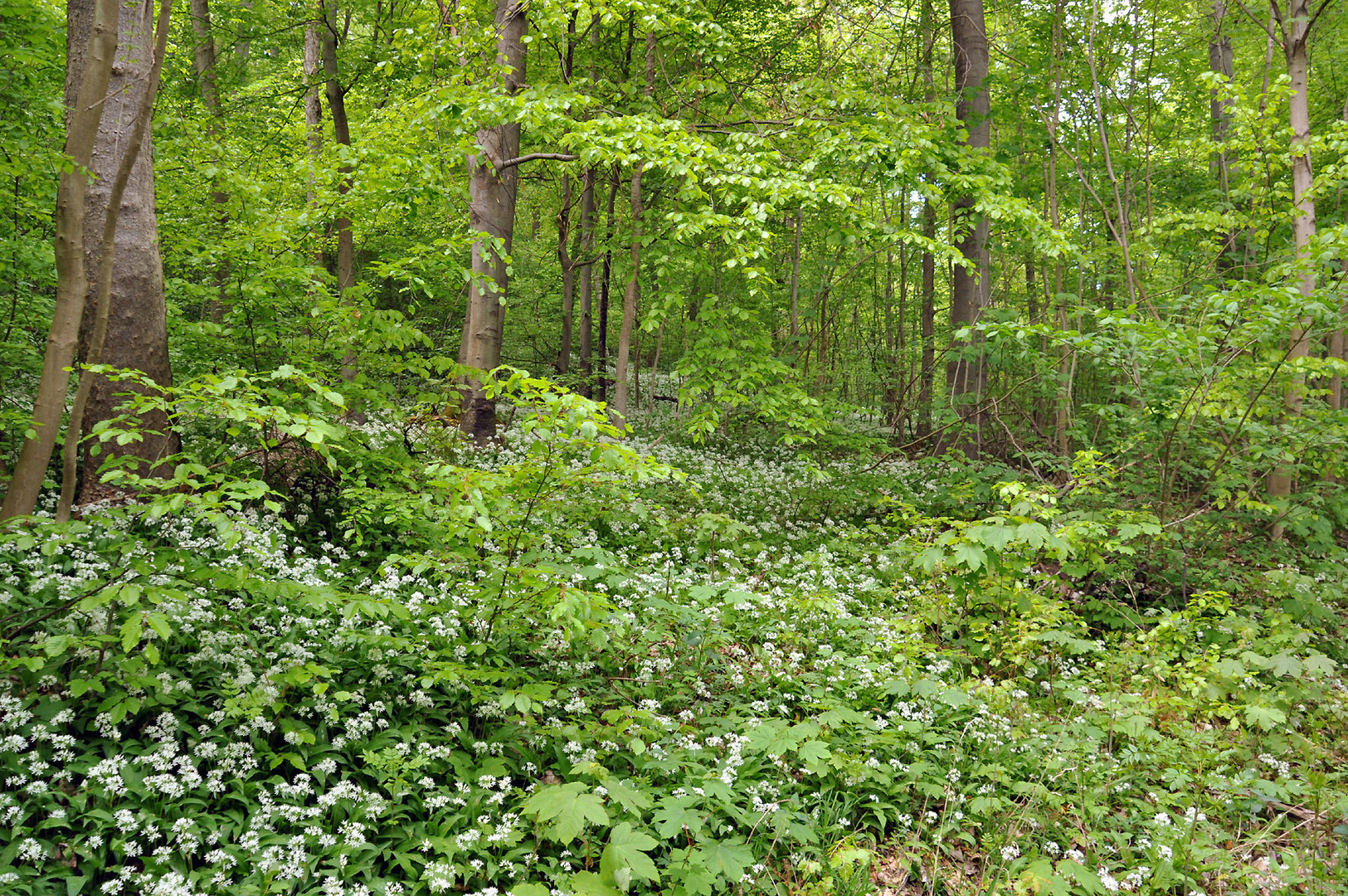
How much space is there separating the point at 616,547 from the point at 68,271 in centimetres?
443

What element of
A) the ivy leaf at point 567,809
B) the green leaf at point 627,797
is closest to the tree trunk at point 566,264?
the green leaf at point 627,797

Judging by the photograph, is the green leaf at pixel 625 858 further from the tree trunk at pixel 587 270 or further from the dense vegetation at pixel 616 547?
the tree trunk at pixel 587 270

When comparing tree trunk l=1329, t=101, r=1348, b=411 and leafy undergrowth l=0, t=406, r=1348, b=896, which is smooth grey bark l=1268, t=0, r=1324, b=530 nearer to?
tree trunk l=1329, t=101, r=1348, b=411

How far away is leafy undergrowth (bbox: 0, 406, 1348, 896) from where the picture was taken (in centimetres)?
291

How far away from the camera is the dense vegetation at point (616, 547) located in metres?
3.13

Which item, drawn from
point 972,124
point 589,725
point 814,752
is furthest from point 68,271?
point 972,124

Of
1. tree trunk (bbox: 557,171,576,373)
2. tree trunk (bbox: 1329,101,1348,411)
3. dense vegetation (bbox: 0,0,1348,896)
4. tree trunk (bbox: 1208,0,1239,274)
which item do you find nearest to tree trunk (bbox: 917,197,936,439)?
dense vegetation (bbox: 0,0,1348,896)

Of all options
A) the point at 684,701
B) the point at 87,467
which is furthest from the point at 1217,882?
the point at 87,467

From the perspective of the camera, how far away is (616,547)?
667 centimetres

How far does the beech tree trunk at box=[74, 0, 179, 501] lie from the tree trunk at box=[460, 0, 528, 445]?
3.21 m

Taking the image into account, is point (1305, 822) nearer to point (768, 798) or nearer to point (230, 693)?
point (768, 798)

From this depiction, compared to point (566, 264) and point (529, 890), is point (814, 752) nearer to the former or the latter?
point (529, 890)

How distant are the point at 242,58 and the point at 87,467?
11.3 metres

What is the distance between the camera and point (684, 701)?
14.4 feet
